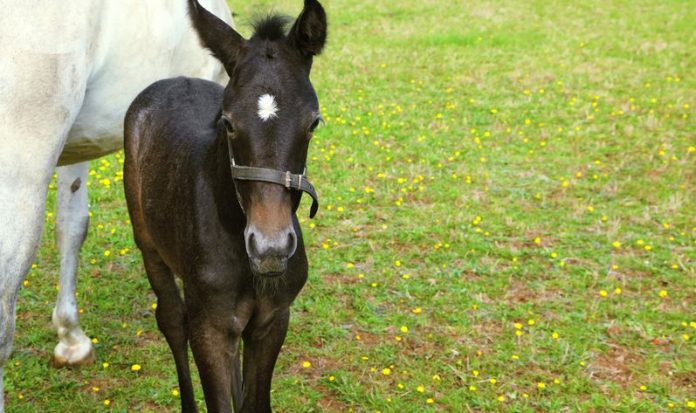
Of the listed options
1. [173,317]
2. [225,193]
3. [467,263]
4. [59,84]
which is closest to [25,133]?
[59,84]

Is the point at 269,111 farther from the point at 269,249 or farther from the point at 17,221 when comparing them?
the point at 17,221

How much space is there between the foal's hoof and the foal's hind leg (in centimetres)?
103

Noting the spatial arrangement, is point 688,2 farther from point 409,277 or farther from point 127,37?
point 127,37

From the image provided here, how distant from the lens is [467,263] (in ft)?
18.7

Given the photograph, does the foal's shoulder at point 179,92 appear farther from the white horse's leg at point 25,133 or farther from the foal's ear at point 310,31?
the foal's ear at point 310,31

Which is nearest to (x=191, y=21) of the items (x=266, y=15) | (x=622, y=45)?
(x=266, y=15)

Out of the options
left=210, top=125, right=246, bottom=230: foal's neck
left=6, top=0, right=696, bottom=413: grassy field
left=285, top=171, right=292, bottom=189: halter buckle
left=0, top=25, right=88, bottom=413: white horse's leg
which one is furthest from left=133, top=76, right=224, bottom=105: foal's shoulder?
left=285, top=171, right=292, bottom=189: halter buckle

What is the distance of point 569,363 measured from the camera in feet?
14.7

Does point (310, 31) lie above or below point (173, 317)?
above

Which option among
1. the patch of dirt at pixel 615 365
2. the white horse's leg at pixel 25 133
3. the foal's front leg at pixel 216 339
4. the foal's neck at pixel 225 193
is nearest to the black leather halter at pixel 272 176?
the foal's neck at pixel 225 193

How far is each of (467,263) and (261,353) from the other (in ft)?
9.41

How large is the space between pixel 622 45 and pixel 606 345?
337 inches

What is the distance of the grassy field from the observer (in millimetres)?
4270

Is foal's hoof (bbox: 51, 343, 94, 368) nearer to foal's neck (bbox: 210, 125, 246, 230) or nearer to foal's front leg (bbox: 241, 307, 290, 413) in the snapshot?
foal's front leg (bbox: 241, 307, 290, 413)
